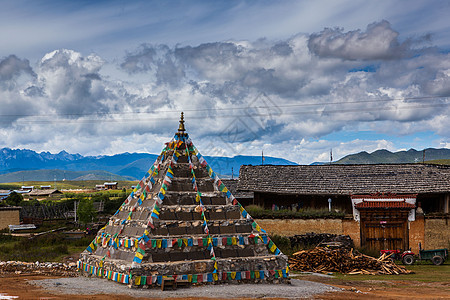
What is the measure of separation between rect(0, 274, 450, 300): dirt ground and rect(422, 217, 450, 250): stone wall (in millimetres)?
11669

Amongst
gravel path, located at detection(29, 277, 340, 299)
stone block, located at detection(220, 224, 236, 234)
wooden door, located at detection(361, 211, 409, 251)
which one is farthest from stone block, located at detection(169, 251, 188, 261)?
wooden door, located at detection(361, 211, 409, 251)

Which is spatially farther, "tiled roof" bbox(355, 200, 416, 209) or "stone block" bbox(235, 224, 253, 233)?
"tiled roof" bbox(355, 200, 416, 209)

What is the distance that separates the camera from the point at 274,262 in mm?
18766

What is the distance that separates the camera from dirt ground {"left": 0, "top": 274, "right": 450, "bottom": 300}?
1521 centimetres

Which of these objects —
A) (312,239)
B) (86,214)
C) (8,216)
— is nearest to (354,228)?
(312,239)

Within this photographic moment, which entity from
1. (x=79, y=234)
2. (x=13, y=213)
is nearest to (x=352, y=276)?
(x=79, y=234)

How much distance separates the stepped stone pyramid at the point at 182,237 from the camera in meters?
17.1

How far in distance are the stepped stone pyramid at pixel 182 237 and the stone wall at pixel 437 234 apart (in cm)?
1759

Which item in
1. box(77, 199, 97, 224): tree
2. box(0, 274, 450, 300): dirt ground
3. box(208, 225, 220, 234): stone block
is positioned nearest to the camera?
box(0, 274, 450, 300): dirt ground

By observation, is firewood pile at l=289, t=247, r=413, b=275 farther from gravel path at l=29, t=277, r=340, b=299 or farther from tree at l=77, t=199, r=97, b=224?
tree at l=77, t=199, r=97, b=224

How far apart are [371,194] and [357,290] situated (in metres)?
17.8

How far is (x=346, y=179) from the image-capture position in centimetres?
3972

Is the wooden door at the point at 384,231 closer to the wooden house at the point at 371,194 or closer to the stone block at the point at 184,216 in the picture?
the wooden house at the point at 371,194

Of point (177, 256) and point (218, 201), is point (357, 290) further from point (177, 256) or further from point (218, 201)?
point (177, 256)
